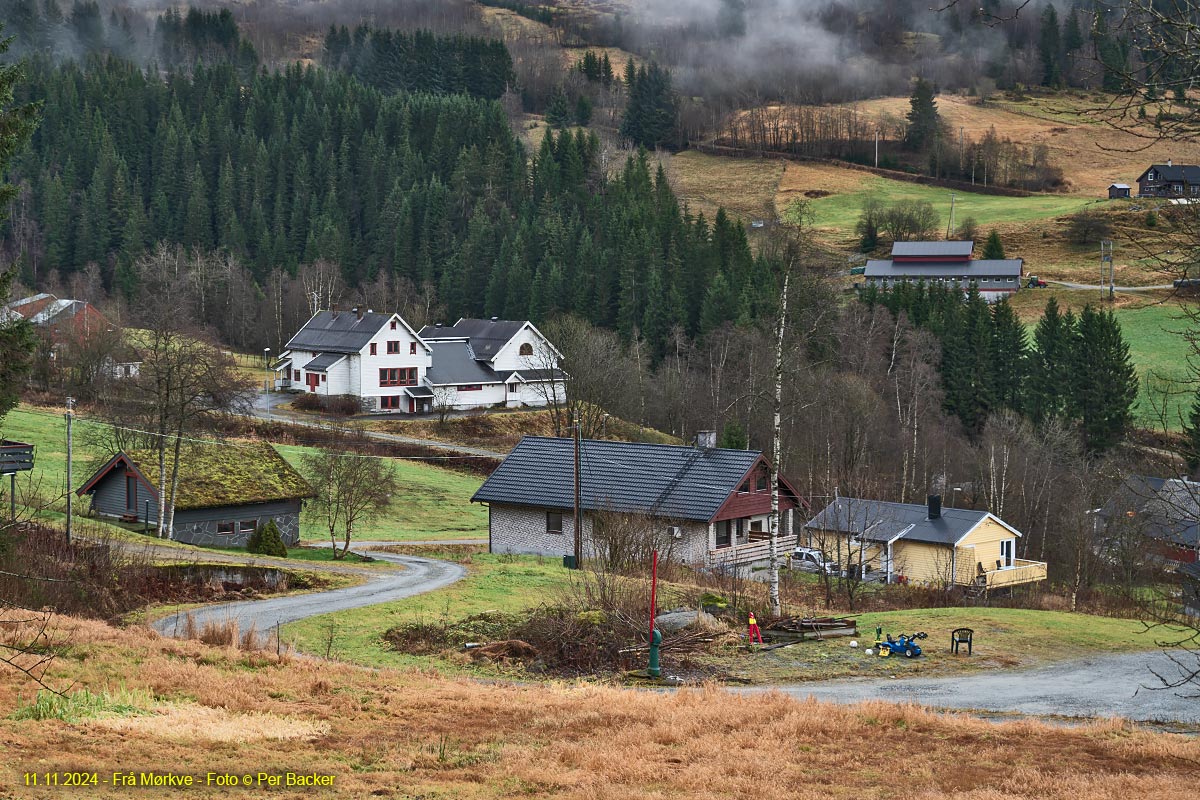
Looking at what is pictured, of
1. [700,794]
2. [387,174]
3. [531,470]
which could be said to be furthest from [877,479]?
[387,174]

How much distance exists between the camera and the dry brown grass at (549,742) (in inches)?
509

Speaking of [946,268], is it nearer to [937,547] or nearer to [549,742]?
[937,547]

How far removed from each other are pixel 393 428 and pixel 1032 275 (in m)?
79.0

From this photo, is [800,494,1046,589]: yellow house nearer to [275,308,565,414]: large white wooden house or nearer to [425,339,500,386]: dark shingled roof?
[275,308,565,414]: large white wooden house

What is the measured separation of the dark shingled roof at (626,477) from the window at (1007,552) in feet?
52.9

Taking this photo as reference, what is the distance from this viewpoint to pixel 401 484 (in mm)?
64188

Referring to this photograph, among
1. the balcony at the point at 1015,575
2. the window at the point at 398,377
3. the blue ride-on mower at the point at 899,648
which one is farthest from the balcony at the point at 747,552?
the window at the point at 398,377

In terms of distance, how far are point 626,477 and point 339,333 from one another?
51139 millimetres

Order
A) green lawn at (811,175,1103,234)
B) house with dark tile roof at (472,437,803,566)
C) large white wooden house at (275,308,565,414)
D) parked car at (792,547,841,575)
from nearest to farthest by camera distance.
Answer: house with dark tile roof at (472,437,803,566)
parked car at (792,547,841,575)
large white wooden house at (275,308,565,414)
green lawn at (811,175,1103,234)

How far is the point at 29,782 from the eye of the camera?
1126 centimetres

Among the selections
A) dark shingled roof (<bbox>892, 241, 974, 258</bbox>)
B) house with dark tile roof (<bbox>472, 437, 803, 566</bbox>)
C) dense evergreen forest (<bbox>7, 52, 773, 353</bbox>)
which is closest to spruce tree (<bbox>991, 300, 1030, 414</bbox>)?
dense evergreen forest (<bbox>7, 52, 773, 353</bbox>)

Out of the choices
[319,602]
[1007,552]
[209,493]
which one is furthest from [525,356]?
[319,602]

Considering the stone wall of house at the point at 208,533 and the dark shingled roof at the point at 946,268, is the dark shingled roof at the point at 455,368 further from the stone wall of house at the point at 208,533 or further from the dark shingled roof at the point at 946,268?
the dark shingled roof at the point at 946,268

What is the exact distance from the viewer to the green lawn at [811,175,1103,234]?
157 metres
